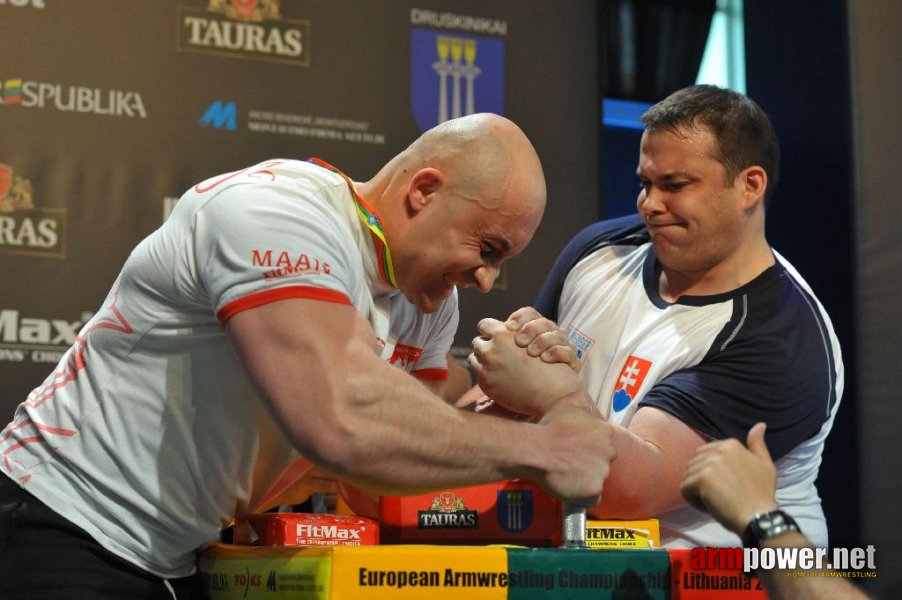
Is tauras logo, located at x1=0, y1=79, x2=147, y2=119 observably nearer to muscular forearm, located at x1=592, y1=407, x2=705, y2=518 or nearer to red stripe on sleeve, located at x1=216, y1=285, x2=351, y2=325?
muscular forearm, located at x1=592, y1=407, x2=705, y2=518

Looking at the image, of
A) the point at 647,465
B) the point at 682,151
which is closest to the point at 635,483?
the point at 647,465

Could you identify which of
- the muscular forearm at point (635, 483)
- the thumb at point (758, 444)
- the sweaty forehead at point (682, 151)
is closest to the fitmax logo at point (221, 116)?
the sweaty forehead at point (682, 151)

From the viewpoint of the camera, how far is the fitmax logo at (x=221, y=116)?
10.4ft

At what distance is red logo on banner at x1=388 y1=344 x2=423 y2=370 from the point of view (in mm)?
1916

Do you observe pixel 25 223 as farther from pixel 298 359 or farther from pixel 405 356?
pixel 298 359

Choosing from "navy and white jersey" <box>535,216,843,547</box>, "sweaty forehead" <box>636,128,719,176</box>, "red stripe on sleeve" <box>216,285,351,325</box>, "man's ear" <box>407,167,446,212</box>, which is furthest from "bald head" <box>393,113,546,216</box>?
"sweaty forehead" <box>636,128,719,176</box>

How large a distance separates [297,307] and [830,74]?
2.38 meters

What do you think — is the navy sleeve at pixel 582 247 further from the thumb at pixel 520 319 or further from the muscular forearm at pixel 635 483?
the thumb at pixel 520 319

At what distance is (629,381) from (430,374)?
25.0 inches

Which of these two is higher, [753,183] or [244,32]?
[244,32]

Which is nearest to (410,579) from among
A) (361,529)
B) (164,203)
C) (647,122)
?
(361,529)

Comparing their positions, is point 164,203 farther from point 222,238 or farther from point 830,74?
point 830,74

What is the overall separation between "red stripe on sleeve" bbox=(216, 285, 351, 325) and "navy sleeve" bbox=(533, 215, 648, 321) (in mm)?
1516

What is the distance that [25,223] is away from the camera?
2.93 metres
